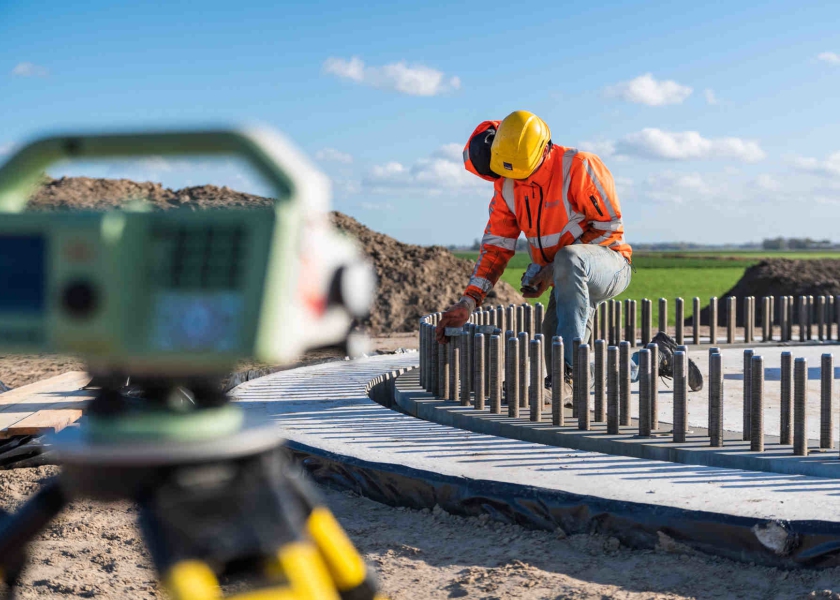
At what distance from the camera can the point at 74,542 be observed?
14.7ft

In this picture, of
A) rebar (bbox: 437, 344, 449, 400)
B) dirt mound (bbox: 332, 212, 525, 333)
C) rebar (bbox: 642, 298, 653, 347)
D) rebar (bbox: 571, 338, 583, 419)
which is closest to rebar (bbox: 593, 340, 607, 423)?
rebar (bbox: 571, 338, 583, 419)

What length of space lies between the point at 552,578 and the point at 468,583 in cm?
35

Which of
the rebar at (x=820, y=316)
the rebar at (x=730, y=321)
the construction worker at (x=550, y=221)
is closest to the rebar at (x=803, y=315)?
the rebar at (x=820, y=316)

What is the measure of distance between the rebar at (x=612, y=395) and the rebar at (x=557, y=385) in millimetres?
325

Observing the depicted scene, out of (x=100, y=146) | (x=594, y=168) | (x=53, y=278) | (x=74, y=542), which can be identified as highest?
(x=594, y=168)

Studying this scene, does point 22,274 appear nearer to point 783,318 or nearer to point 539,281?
point 539,281

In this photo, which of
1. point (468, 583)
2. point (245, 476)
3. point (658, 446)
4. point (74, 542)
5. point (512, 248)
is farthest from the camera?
point (512, 248)

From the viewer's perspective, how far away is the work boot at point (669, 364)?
789cm

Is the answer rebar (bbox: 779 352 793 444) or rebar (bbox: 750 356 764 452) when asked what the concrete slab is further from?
rebar (bbox: 779 352 793 444)

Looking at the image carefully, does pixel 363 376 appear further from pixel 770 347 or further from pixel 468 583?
pixel 770 347

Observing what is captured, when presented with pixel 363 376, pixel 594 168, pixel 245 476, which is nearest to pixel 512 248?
pixel 594 168

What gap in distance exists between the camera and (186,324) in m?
1.01

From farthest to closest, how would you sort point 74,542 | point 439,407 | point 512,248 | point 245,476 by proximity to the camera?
point 512,248 → point 439,407 → point 74,542 → point 245,476

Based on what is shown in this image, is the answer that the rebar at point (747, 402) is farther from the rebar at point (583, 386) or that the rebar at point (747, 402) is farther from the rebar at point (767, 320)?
the rebar at point (767, 320)
